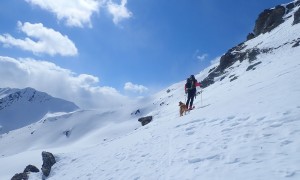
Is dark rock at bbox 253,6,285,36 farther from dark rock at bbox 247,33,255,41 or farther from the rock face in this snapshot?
dark rock at bbox 247,33,255,41

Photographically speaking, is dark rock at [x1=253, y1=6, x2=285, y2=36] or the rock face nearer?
the rock face

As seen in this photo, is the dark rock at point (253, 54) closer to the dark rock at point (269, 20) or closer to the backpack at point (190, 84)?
the dark rock at point (269, 20)

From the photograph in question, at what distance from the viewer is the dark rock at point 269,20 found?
182 ft

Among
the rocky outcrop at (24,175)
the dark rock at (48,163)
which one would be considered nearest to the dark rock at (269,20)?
the dark rock at (48,163)

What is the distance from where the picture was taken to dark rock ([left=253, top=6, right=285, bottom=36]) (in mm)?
55325

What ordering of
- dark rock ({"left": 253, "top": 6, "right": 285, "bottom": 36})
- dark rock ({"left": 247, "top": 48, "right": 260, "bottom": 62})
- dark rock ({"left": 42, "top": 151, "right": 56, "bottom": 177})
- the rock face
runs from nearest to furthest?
dark rock ({"left": 42, "top": 151, "right": 56, "bottom": 177}) → dark rock ({"left": 247, "top": 48, "right": 260, "bottom": 62}) → the rock face → dark rock ({"left": 253, "top": 6, "right": 285, "bottom": 36})

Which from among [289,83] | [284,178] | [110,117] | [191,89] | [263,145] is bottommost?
[284,178]

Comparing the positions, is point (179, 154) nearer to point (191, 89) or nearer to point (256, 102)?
point (256, 102)

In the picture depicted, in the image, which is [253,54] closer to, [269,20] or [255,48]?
[255,48]

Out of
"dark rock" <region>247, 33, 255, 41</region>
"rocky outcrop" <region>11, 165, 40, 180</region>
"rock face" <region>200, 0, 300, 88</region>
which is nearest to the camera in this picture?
"rocky outcrop" <region>11, 165, 40, 180</region>

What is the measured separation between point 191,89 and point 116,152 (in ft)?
28.1

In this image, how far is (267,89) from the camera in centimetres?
1884

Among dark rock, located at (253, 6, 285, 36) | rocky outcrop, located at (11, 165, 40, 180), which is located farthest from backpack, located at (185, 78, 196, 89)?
dark rock, located at (253, 6, 285, 36)

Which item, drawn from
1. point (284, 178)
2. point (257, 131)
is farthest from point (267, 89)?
point (284, 178)
